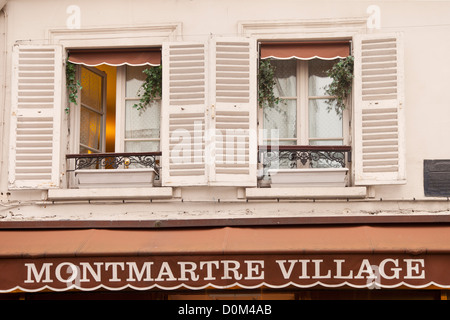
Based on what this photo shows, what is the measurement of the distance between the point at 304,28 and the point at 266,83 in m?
0.73

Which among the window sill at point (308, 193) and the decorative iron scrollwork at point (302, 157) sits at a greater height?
the decorative iron scrollwork at point (302, 157)

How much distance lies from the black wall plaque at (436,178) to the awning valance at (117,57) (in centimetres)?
315

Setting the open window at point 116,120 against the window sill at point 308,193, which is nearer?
the window sill at point 308,193

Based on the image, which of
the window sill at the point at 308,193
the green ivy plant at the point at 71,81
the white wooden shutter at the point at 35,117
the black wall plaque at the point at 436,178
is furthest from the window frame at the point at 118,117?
the black wall plaque at the point at 436,178

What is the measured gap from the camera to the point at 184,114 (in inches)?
354

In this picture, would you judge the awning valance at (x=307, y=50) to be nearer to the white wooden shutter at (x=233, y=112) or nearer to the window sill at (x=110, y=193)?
the white wooden shutter at (x=233, y=112)

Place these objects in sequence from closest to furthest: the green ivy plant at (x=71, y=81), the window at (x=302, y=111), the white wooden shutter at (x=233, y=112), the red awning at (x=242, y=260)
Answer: the red awning at (x=242, y=260) < the white wooden shutter at (x=233, y=112) < the window at (x=302, y=111) < the green ivy plant at (x=71, y=81)

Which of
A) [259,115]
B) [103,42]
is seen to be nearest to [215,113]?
[259,115]

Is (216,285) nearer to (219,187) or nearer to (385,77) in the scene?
(219,187)

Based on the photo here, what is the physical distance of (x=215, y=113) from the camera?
893 centimetres

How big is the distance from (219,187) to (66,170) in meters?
1.72

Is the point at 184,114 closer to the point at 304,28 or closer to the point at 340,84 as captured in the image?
the point at 304,28

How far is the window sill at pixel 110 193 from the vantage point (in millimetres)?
8852

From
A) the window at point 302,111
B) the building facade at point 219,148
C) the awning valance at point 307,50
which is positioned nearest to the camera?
the building facade at point 219,148
